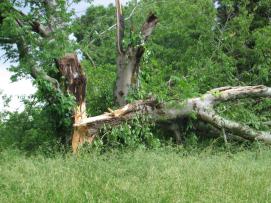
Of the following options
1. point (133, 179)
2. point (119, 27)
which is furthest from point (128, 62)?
point (133, 179)

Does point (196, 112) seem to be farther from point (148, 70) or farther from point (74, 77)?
point (74, 77)

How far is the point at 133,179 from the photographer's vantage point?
26.2 ft

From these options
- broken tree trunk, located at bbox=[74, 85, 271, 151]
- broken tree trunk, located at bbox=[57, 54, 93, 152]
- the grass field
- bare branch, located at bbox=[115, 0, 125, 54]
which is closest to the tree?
broken tree trunk, located at bbox=[57, 54, 93, 152]

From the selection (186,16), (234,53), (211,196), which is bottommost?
(211,196)

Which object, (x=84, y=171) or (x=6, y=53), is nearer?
(x=84, y=171)

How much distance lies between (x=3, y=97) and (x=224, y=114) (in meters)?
6.40

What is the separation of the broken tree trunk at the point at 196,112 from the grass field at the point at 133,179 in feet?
7.78

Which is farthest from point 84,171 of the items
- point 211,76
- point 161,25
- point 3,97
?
point 161,25

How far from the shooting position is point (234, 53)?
70.6 ft

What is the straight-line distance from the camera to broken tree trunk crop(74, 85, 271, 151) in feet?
41.9

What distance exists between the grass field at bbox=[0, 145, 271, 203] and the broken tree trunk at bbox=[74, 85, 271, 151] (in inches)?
93.3

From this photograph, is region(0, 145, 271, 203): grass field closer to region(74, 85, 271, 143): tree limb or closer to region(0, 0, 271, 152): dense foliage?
region(74, 85, 271, 143): tree limb

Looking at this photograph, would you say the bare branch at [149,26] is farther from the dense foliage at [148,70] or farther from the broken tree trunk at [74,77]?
the broken tree trunk at [74,77]

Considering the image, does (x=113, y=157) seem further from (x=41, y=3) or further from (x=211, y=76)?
(x=211, y=76)
